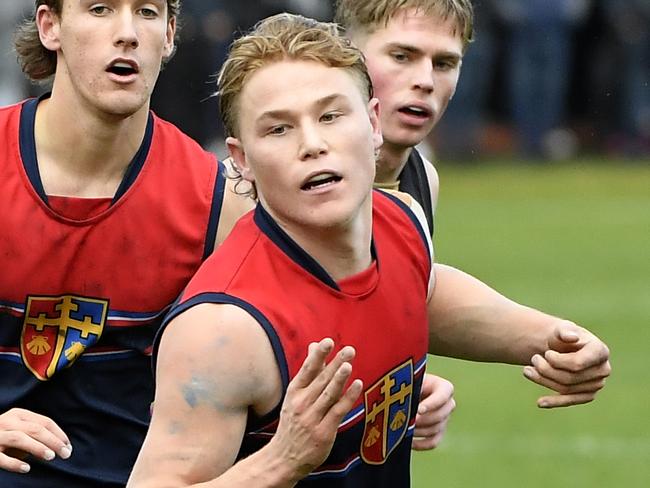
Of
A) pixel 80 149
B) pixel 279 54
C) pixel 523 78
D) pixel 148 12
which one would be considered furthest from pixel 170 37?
pixel 523 78

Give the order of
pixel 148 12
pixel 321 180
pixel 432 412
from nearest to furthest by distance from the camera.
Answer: pixel 321 180
pixel 148 12
pixel 432 412

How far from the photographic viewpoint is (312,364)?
4238 mm

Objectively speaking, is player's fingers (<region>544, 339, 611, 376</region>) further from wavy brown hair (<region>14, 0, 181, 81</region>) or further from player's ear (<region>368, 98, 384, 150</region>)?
wavy brown hair (<region>14, 0, 181, 81</region>)

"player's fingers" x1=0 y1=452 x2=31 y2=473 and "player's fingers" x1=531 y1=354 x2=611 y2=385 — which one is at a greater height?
"player's fingers" x1=531 y1=354 x2=611 y2=385

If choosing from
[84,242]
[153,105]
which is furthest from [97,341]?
[153,105]

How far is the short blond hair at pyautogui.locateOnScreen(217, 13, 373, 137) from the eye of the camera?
4781mm

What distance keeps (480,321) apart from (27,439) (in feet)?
4.35

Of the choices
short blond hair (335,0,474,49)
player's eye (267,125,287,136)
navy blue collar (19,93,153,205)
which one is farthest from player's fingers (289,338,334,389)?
short blond hair (335,0,474,49)

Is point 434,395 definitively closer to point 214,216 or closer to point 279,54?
point 214,216

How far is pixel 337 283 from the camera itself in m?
4.79

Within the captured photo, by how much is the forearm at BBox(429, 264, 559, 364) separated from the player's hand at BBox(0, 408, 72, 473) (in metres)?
1.12

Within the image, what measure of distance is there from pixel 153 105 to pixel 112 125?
15.2 metres

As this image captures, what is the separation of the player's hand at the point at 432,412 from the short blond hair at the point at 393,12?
3.87 ft

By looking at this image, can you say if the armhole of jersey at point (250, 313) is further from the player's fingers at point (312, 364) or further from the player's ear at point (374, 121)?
the player's ear at point (374, 121)
